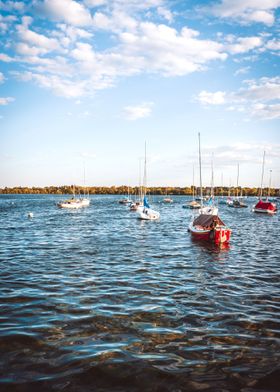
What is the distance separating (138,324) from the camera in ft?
34.8

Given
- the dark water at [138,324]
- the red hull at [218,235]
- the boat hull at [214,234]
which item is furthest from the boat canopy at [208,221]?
the dark water at [138,324]

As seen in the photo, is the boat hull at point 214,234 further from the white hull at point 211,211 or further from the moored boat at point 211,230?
the white hull at point 211,211

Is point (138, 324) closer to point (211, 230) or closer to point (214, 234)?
point (214, 234)

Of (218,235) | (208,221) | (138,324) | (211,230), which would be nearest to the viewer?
(138,324)

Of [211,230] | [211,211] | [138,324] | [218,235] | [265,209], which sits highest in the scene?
[211,211]

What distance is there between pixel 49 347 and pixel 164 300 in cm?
550

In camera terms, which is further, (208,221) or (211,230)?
(208,221)

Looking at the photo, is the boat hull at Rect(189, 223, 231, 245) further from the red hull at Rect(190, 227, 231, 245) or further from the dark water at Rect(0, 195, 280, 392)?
the dark water at Rect(0, 195, 280, 392)

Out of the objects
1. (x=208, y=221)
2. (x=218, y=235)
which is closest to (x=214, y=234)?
(x=218, y=235)

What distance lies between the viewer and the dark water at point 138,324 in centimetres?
749

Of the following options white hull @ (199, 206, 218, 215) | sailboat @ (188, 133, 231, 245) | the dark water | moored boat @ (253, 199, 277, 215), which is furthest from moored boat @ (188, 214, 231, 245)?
moored boat @ (253, 199, 277, 215)

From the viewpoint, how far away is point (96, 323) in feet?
34.7

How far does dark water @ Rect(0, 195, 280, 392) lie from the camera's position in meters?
7.49

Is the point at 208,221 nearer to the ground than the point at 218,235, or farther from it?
farther from it
